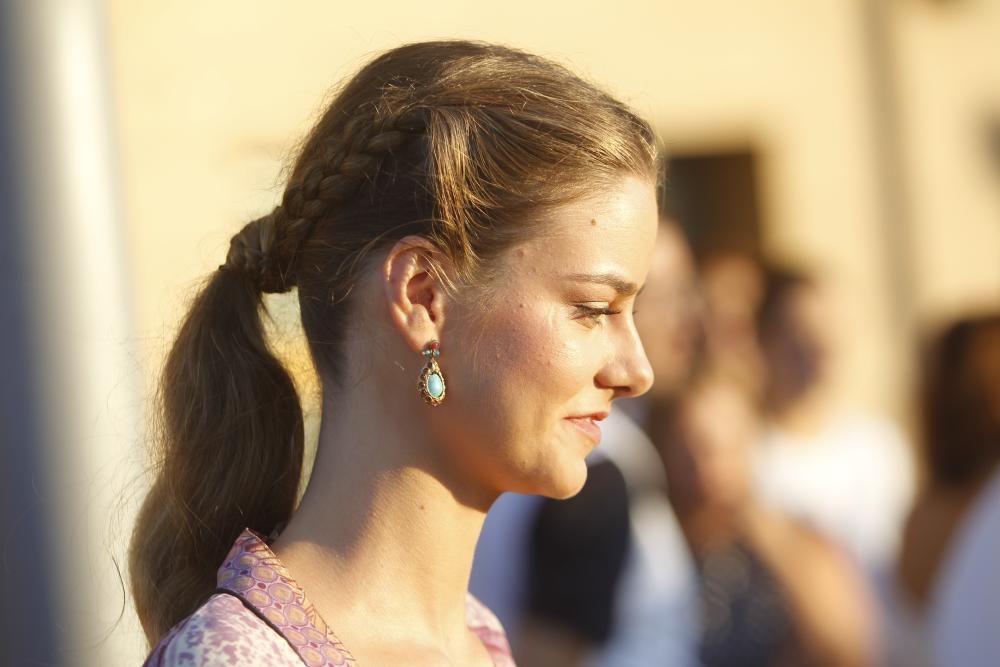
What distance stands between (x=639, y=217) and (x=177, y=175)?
3.61 metres

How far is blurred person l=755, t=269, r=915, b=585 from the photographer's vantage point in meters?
4.43

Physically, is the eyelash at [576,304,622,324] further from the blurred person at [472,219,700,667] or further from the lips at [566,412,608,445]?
the blurred person at [472,219,700,667]

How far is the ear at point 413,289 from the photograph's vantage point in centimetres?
175

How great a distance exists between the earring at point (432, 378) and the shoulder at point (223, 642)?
34 centimetres

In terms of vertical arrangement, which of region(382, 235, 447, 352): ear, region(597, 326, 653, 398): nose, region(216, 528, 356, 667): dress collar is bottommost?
region(216, 528, 356, 667): dress collar

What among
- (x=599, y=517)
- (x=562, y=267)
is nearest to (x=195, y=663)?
(x=562, y=267)

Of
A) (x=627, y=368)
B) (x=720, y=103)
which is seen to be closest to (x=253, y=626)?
(x=627, y=368)

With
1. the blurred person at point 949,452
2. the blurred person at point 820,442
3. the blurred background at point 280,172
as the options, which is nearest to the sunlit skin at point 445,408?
the blurred background at point 280,172

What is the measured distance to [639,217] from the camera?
183 cm

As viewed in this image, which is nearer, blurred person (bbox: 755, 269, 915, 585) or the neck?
the neck

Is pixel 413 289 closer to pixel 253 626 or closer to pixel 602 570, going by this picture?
pixel 253 626

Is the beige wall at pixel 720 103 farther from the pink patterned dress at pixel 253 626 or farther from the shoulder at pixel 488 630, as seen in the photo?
the pink patterned dress at pixel 253 626

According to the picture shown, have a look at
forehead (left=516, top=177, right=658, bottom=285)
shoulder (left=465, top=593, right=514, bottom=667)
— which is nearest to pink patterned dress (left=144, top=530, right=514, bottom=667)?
shoulder (left=465, top=593, right=514, bottom=667)

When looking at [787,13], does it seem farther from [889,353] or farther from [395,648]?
[395,648]
